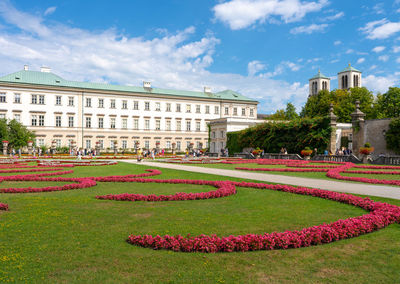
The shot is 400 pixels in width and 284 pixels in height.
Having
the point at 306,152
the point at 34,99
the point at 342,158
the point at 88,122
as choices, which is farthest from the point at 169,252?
the point at 88,122

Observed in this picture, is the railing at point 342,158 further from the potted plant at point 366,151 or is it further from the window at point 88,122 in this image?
the window at point 88,122

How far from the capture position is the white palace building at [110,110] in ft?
203

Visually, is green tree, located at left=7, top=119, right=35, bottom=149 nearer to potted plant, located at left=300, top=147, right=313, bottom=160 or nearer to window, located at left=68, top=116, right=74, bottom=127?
window, located at left=68, top=116, right=74, bottom=127

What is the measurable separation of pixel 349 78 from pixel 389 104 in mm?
54186

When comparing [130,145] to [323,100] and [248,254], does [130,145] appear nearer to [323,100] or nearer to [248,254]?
[323,100]

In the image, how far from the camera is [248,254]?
4547mm

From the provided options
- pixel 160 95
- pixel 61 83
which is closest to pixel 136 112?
pixel 160 95

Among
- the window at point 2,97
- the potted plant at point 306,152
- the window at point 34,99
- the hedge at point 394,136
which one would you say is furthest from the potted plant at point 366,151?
the window at point 2,97

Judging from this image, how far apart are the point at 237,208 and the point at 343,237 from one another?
8.92 feet

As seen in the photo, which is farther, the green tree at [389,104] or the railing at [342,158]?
the green tree at [389,104]

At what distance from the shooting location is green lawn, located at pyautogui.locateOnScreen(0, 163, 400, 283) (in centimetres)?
381

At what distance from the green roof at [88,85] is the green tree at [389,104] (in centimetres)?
3039

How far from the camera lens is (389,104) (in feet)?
189

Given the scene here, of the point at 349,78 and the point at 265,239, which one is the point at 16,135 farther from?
the point at 349,78
